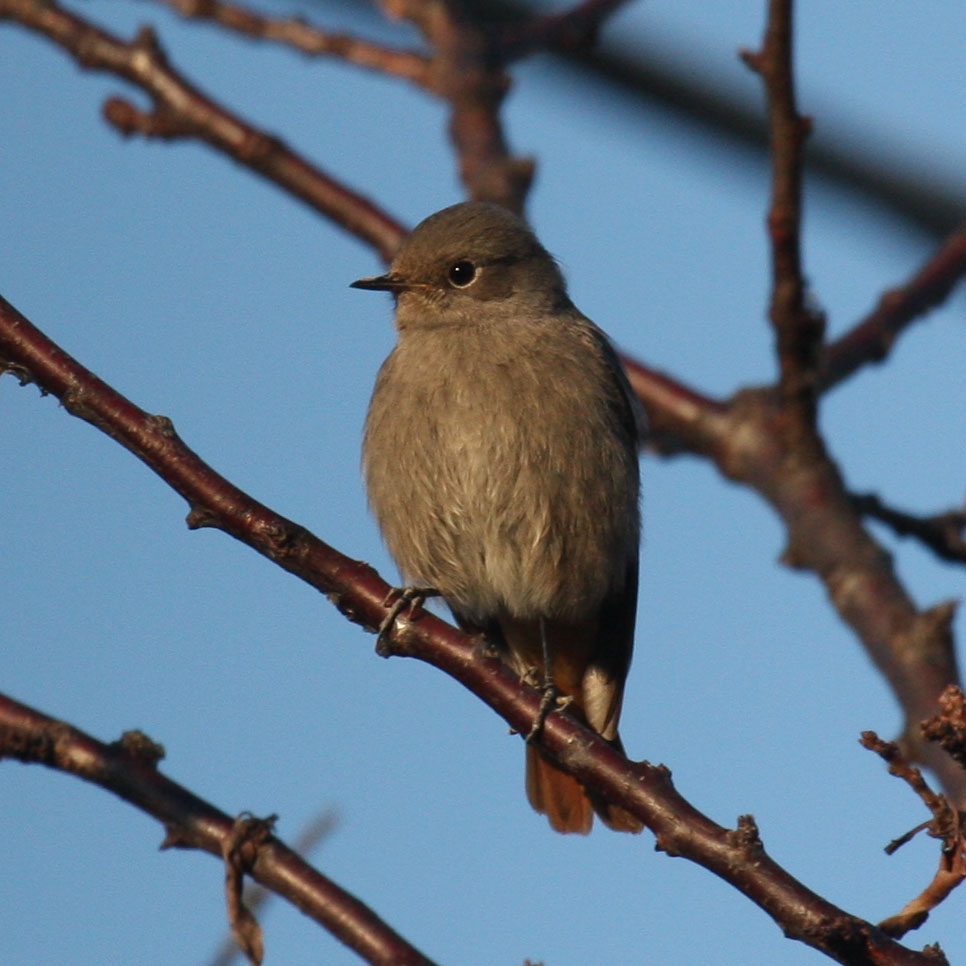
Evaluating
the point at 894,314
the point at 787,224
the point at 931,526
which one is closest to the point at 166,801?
the point at 787,224

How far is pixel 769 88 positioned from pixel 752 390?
4.54 ft

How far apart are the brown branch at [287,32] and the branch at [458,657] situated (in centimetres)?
341

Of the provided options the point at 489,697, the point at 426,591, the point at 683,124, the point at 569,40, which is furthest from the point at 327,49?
the point at 489,697

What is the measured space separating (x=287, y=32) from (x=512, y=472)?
237 cm

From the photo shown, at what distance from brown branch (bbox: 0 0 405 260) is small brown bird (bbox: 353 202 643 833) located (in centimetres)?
74

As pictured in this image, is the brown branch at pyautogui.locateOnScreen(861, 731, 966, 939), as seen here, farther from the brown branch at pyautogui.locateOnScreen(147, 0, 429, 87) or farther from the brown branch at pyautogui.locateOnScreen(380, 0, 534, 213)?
the brown branch at pyautogui.locateOnScreen(147, 0, 429, 87)

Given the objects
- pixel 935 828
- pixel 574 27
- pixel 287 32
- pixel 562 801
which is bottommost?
pixel 935 828

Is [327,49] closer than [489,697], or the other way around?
[489,697]

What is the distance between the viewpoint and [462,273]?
614cm

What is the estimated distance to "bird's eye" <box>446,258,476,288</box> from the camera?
6.11 m

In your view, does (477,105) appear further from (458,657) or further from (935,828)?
(935,828)

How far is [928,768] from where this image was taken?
4.27 m

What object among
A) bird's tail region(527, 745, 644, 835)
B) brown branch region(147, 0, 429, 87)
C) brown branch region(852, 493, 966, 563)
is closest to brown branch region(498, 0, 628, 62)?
brown branch region(147, 0, 429, 87)

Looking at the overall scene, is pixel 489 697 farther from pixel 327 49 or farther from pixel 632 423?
pixel 327 49
